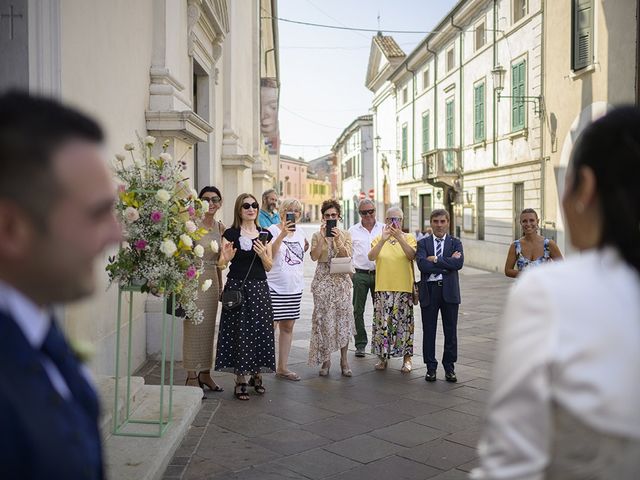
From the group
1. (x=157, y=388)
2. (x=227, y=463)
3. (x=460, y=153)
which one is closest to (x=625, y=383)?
(x=227, y=463)

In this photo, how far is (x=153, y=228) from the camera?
4.46 metres

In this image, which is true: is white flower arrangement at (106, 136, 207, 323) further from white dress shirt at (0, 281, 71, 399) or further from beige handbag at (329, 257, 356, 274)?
white dress shirt at (0, 281, 71, 399)

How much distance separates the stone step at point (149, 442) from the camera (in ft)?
13.4

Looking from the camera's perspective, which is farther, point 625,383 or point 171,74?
point 171,74

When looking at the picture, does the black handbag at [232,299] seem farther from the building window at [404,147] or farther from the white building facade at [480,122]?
the building window at [404,147]

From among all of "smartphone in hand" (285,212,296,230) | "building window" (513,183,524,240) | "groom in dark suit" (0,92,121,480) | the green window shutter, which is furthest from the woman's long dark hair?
the green window shutter

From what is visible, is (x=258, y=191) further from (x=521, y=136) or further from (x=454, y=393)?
(x=454, y=393)

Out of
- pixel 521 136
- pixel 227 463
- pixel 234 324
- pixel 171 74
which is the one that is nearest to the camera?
pixel 227 463

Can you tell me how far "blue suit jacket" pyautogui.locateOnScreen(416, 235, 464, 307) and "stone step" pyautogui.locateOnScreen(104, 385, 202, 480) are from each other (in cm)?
262

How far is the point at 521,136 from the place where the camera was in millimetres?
20875

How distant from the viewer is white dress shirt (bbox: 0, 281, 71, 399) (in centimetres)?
115

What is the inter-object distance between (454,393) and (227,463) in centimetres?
278

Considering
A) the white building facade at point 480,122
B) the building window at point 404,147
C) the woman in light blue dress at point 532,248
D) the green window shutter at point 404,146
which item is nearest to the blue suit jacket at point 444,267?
the woman in light blue dress at point 532,248

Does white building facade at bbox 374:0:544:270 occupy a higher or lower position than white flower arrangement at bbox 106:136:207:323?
higher
